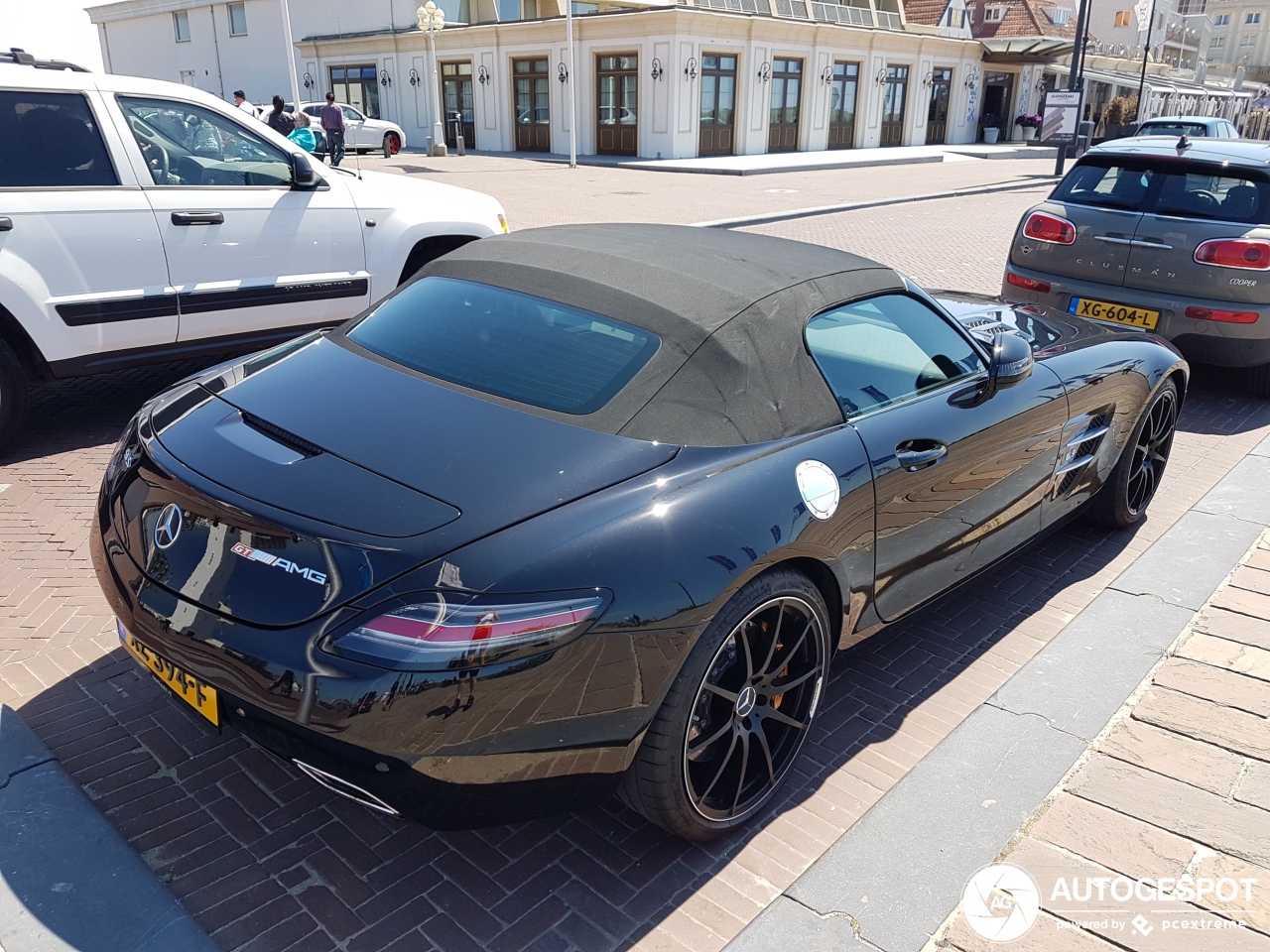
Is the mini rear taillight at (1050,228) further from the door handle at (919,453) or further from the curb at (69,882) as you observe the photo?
the curb at (69,882)

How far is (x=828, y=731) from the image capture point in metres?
3.21

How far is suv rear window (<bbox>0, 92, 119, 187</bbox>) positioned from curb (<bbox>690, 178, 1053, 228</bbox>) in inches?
278

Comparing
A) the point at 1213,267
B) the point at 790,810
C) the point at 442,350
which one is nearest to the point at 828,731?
the point at 790,810

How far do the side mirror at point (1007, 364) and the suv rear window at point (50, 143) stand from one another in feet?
14.9

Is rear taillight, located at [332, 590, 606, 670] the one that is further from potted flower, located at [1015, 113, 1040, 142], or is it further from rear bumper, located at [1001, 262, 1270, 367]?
potted flower, located at [1015, 113, 1040, 142]

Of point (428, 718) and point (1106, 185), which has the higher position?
point (1106, 185)

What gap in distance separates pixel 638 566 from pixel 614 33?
98.9 ft

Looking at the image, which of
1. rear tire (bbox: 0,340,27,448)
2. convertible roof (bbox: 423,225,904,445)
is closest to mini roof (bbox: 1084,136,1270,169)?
convertible roof (bbox: 423,225,904,445)

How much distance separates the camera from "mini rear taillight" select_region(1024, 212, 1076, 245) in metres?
7.04

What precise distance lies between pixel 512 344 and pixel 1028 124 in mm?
46916

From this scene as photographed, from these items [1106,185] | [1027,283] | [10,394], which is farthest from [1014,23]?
[10,394]

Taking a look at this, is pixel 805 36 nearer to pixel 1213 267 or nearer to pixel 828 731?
pixel 1213 267
